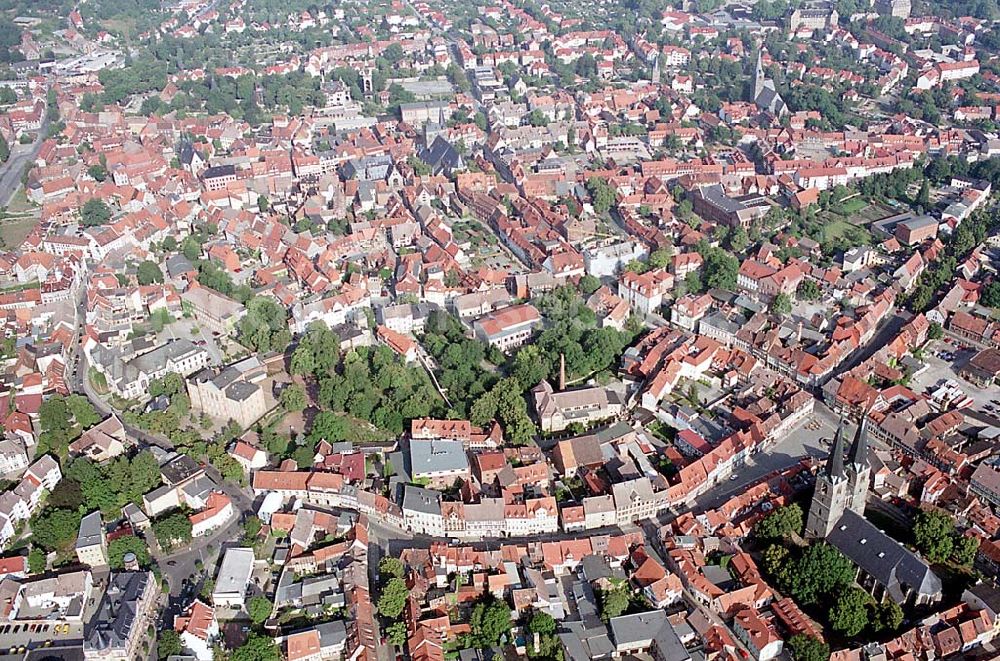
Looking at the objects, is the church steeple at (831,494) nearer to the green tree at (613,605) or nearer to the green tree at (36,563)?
the green tree at (613,605)

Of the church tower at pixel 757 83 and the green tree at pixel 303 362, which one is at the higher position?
the green tree at pixel 303 362

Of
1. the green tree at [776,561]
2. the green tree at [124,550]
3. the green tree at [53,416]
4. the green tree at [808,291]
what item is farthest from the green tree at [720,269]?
the green tree at [53,416]

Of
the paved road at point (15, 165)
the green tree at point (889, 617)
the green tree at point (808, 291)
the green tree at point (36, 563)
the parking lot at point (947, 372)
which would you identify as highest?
the green tree at point (36, 563)

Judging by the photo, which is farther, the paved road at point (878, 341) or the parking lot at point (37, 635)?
the paved road at point (878, 341)

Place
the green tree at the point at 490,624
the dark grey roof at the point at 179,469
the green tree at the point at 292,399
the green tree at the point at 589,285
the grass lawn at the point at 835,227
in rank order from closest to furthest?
the green tree at the point at 490,624, the dark grey roof at the point at 179,469, the green tree at the point at 292,399, the green tree at the point at 589,285, the grass lawn at the point at 835,227

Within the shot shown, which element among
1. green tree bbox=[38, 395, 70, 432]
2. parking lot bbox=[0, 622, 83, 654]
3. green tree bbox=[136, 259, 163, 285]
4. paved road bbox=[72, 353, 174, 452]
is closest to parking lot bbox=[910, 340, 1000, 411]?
paved road bbox=[72, 353, 174, 452]

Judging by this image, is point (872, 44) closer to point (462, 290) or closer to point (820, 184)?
point (820, 184)

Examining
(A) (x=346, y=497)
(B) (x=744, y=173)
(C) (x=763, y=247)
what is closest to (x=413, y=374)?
(A) (x=346, y=497)
